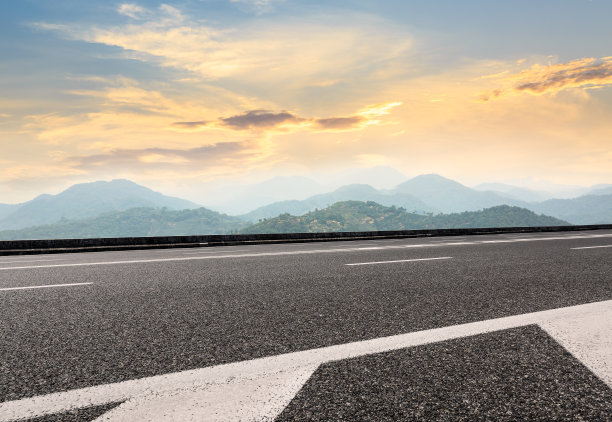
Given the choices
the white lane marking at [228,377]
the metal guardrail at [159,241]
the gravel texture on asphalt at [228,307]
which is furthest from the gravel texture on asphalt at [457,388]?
the metal guardrail at [159,241]

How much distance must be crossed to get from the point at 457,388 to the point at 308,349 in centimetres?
112

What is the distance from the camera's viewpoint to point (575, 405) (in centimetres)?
227

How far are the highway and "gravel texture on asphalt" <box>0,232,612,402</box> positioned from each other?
23 millimetres

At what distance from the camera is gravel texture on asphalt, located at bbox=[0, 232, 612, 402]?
121 inches

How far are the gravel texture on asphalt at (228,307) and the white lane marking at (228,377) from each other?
132 millimetres

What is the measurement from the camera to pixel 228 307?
4.75 meters

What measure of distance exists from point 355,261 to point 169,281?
394 cm

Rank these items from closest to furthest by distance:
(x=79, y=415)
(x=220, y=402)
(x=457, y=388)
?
(x=79, y=415) → (x=220, y=402) → (x=457, y=388)

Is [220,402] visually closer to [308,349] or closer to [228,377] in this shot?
[228,377]

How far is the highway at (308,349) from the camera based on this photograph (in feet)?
7.47

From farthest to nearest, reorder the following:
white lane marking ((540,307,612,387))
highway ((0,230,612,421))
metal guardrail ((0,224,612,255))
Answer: metal guardrail ((0,224,612,255)) → white lane marking ((540,307,612,387)) → highway ((0,230,612,421))

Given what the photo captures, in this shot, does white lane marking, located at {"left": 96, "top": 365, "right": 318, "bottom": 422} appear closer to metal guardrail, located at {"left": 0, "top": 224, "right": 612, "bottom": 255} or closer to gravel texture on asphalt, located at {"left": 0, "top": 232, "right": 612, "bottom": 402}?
gravel texture on asphalt, located at {"left": 0, "top": 232, "right": 612, "bottom": 402}

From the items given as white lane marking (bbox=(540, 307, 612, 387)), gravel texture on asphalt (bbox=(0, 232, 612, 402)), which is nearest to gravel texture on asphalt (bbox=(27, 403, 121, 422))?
gravel texture on asphalt (bbox=(0, 232, 612, 402))

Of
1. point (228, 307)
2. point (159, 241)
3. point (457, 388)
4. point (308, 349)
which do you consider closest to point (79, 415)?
point (308, 349)
